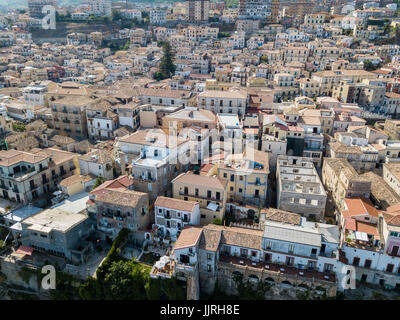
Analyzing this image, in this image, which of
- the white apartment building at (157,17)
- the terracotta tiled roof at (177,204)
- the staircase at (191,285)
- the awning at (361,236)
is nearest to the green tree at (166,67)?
the terracotta tiled roof at (177,204)

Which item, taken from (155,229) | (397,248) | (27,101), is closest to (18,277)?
(155,229)

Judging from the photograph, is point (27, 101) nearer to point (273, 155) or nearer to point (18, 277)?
point (18, 277)

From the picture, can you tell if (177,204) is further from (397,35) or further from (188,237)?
(397,35)

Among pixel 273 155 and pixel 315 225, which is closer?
pixel 315 225

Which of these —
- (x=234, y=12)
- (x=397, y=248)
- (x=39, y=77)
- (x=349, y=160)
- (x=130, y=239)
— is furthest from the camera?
(x=234, y=12)

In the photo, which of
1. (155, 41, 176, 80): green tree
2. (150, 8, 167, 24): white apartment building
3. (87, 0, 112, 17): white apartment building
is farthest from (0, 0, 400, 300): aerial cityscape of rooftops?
(87, 0, 112, 17): white apartment building

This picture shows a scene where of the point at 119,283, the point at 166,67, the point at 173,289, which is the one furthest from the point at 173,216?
the point at 166,67

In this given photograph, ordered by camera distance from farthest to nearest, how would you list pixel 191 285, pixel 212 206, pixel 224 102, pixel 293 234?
pixel 224 102, pixel 212 206, pixel 293 234, pixel 191 285
